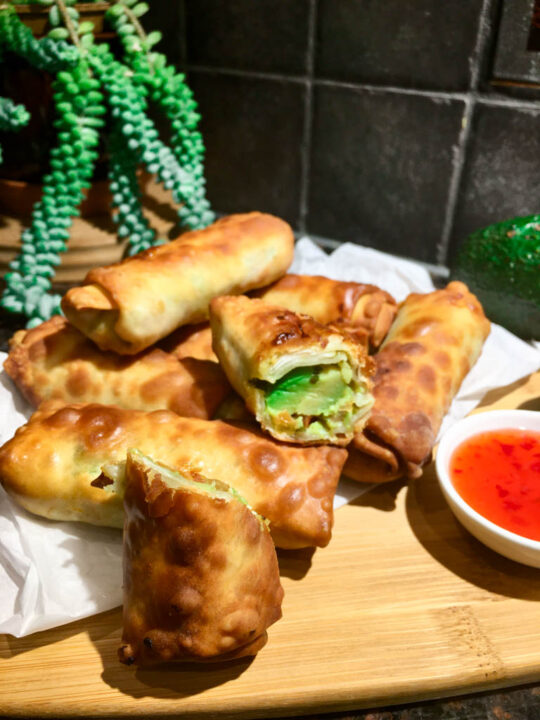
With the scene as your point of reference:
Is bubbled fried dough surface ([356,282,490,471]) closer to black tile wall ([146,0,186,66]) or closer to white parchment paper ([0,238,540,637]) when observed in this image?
white parchment paper ([0,238,540,637])

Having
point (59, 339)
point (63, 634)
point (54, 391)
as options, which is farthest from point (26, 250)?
point (63, 634)

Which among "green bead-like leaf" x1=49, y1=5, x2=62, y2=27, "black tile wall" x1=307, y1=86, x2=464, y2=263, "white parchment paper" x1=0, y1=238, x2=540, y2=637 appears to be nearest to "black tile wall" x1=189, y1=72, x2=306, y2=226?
"black tile wall" x1=307, y1=86, x2=464, y2=263

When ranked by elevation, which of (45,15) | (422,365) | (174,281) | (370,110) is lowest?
(422,365)

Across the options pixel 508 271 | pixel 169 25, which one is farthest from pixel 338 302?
pixel 169 25

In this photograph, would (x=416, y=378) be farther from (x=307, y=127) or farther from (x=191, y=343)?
(x=307, y=127)

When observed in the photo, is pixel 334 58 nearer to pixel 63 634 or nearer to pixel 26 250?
pixel 26 250
